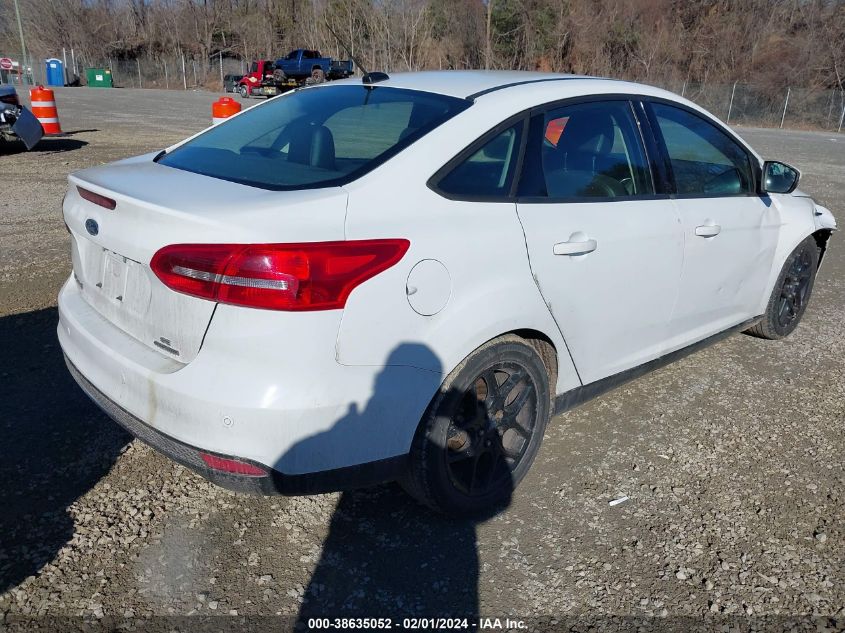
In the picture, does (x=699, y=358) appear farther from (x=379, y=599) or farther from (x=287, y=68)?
(x=287, y=68)

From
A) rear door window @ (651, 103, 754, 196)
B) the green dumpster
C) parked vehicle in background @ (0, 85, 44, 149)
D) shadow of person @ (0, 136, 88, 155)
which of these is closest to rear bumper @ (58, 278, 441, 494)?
rear door window @ (651, 103, 754, 196)

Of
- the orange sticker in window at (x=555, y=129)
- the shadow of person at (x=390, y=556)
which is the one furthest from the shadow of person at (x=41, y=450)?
the orange sticker in window at (x=555, y=129)

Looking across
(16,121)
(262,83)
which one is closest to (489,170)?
(16,121)

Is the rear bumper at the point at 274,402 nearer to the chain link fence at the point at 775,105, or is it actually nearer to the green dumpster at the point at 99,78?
the chain link fence at the point at 775,105

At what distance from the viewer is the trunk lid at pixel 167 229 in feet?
7.26

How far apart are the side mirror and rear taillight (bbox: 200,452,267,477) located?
3.36 m

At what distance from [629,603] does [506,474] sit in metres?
0.73

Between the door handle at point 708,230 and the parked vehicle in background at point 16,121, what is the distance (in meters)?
12.2

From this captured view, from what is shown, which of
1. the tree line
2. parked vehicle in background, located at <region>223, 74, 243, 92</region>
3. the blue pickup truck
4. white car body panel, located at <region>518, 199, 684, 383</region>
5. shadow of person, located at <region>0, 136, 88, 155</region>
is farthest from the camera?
parked vehicle in background, located at <region>223, 74, 243, 92</region>

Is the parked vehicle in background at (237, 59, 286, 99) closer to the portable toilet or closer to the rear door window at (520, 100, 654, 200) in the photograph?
the portable toilet

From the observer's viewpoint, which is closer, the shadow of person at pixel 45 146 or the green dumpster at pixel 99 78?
the shadow of person at pixel 45 146

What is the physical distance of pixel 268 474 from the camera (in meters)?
2.31

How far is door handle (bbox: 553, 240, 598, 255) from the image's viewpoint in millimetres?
2844

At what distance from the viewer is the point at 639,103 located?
347cm
